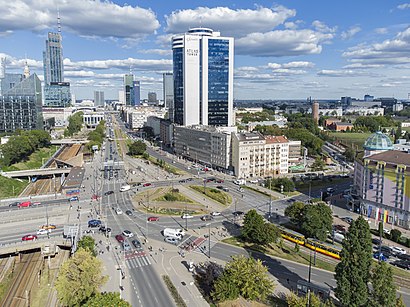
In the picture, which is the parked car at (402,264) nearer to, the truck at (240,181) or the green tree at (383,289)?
the green tree at (383,289)

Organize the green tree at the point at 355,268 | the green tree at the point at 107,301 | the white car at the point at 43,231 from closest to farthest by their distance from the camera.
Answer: the green tree at the point at 107,301, the green tree at the point at 355,268, the white car at the point at 43,231

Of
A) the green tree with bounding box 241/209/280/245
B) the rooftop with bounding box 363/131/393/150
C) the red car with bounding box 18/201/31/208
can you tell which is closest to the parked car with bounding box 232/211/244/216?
the green tree with bounding box 241/209/280/245

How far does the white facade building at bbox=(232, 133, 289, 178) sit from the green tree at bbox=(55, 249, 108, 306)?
2473 inches

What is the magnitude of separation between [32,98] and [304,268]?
158 meters

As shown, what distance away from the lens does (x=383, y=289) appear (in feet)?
102

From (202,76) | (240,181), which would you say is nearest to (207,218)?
(240,181)

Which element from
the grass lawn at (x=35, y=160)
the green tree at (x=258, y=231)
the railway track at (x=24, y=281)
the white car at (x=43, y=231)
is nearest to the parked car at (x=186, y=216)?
the green tree at (x=258, y=231)

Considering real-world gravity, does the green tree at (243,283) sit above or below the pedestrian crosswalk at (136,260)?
above

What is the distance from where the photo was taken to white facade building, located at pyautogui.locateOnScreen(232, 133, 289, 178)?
95750 millimetres

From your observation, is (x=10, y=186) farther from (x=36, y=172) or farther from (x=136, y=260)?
(x=136, y=260)

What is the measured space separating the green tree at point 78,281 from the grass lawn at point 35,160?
79074 millimetres

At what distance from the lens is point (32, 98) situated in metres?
164

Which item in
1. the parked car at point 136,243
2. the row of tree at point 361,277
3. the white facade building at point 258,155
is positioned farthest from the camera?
the white facade building at point 258,155

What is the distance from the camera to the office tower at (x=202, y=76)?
423ft
